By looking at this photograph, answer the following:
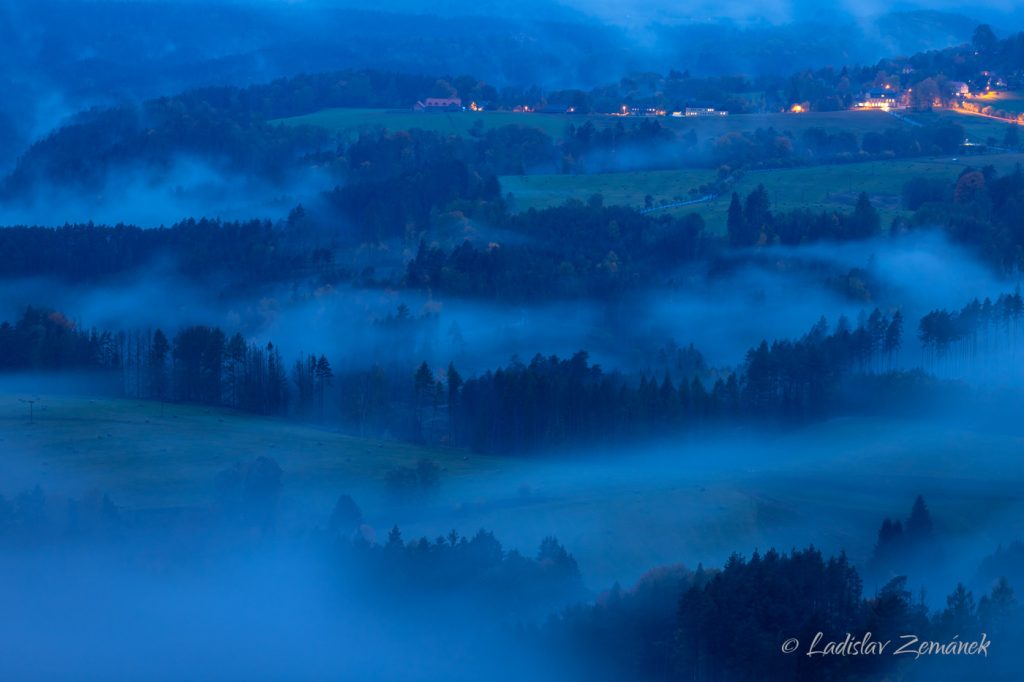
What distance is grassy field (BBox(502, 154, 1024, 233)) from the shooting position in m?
Answer: 88.4

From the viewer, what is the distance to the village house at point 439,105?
133 meters

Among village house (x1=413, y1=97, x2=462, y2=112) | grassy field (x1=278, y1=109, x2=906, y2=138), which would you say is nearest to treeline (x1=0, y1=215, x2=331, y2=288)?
grassy field (x1=278, y1=109, x2=906, y2=138)

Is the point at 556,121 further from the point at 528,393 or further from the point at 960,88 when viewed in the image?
the point at 528,393

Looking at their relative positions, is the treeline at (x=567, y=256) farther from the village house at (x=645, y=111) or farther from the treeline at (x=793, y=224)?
the village house at (x=645, y=111)

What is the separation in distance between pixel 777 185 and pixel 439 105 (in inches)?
1987

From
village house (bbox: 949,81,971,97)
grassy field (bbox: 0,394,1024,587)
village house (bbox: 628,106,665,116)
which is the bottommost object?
grassy field (bbox: 0,394,1024,587)

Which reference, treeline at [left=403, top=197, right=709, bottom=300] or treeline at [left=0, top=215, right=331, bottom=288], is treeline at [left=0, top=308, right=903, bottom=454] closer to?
treeline at [left=403, top=197, right=709, bottom=300]

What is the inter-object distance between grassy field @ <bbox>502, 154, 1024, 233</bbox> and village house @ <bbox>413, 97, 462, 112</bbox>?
33.0 m

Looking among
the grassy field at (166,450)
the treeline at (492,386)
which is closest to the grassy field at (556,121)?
the treeline at (492,386)

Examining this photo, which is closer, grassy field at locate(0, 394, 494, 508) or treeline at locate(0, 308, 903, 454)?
grassy field at locate(0, 394, 494, 508)

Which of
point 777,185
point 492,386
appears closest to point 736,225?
point 777,185

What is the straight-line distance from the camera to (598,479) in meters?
46.4

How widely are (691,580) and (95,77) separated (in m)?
154

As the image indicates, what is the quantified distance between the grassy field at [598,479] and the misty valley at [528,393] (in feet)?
0.58
